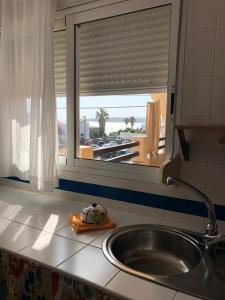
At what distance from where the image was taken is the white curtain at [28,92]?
1.53m

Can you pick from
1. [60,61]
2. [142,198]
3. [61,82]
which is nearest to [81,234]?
[142,198]

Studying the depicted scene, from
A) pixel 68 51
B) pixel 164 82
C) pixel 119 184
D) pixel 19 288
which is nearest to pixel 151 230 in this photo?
pixel 119 184

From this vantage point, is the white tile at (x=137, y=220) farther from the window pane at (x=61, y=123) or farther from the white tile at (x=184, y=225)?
the window pane at (x=61, y=123)

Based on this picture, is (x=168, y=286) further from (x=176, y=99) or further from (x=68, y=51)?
(x=68, y=51)

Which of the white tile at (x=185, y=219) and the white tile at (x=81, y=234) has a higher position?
the white tile at (x=185, y=219)

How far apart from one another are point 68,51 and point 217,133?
106 centimetres

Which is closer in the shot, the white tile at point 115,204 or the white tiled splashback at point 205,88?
the white tiled splashback at point 205,88

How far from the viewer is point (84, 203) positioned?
1.66 meters

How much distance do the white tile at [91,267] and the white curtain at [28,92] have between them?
0.67 m

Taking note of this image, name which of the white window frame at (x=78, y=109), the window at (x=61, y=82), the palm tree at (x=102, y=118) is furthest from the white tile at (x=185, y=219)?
the window at (x=61, y=82)

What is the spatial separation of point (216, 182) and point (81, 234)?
28.5 inches

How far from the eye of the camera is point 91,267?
0.95 metres

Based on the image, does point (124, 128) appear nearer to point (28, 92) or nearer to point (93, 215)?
point (93, 215)

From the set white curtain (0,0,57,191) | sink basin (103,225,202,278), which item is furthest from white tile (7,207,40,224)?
sink basin (103,225,202,278)
